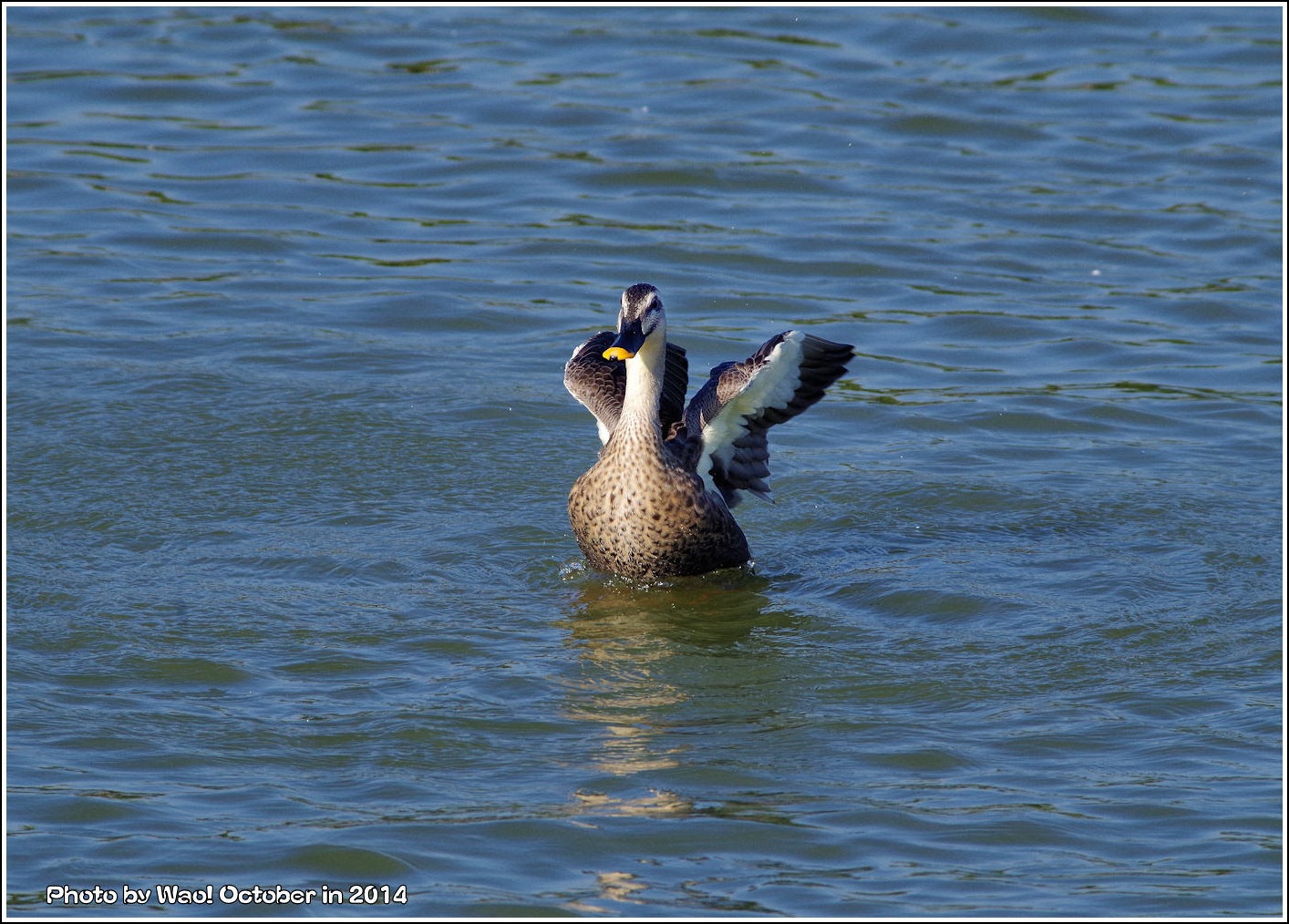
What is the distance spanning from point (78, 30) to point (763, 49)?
651cm

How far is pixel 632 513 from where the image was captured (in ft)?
26.7

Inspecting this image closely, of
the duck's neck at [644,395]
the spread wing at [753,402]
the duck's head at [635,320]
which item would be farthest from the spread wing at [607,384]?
the duck's head at [635,320]

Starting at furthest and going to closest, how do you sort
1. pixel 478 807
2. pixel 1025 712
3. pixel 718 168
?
pixel 718 168
pixel 1025 712
pixel 478 807

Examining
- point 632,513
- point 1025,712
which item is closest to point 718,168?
point 632,513

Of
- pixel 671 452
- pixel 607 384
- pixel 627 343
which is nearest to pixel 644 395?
pixel 671 452

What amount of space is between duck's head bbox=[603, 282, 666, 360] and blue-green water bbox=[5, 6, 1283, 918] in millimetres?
1155

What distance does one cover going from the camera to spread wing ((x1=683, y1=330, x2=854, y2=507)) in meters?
8.16

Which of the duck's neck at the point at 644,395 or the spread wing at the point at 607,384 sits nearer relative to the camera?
the duck's neck at the point at 644,395

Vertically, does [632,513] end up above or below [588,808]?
above

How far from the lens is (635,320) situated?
7.86 metres

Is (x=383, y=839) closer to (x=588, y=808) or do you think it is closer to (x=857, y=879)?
(x=588, y=808)

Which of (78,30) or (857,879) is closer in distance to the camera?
(857,879)

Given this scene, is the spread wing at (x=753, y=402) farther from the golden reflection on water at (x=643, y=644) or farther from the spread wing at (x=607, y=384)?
the golden reflection on water at (x=643, y=644)

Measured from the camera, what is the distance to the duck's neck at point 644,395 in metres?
8.17
